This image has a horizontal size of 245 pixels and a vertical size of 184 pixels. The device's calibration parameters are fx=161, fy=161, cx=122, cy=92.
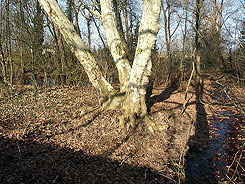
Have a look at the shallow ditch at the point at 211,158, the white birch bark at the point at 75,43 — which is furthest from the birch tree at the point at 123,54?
the shallow ditch at the point at 211,158

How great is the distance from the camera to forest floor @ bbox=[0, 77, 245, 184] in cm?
311

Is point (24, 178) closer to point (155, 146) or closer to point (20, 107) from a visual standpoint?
point (155, 146)

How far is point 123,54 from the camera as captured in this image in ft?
17.3

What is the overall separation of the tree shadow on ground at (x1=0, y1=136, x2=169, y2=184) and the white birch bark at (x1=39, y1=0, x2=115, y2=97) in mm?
2292

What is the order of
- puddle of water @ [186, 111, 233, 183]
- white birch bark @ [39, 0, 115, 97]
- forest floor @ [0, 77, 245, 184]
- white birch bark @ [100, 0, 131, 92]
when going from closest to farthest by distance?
1. forest floor @ [0, 77, 245, 184]
2. puddle of water @ [186, 111, 233, 183]
3. white birch bark @ [39, 0, 115, 97]
4. white birch bark @ [100, 0, 131, 92]

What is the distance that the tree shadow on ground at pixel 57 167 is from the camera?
9.45 feet

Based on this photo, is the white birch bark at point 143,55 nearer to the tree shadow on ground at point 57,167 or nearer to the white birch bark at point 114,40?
the white birch bark at point 114,40

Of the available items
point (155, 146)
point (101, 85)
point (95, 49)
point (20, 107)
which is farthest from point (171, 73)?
point (20, 107)

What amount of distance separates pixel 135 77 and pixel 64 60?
5.67 meters

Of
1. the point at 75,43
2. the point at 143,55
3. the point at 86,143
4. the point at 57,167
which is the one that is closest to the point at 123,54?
the point at 143,55

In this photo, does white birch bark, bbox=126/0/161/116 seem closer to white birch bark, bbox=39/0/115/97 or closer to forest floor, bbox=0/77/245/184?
forest floor, bbox=0/77/245/184

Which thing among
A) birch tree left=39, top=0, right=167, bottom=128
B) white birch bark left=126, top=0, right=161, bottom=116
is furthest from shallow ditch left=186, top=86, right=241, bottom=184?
white birch bark left=126, top=0, right=161, bottom=116

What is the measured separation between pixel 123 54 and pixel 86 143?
2951mm

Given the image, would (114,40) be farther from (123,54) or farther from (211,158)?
(211,158)
